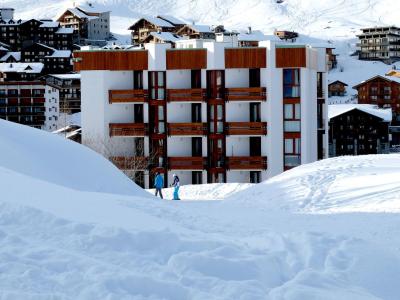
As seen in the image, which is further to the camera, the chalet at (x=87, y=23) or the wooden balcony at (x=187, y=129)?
the chalet at (x=87, y=23)

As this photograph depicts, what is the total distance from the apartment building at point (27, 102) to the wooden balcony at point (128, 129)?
46.5 m

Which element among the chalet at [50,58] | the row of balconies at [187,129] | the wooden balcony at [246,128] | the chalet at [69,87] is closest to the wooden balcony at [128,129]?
the row of balconies at [187,129]

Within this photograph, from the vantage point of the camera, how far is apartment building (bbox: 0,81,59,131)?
8362cm

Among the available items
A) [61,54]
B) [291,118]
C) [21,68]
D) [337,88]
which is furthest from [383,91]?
[291,118]

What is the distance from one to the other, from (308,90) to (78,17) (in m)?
107

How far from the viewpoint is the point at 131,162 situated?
38.2m

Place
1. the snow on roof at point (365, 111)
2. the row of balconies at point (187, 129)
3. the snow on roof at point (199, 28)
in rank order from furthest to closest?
the snow on roof at point (199, 28) → the snow on roof at point (365, 111) → the row of balconies at point (187, 129)

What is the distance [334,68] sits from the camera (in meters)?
138

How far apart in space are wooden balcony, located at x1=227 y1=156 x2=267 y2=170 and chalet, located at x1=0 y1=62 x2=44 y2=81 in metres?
64.3

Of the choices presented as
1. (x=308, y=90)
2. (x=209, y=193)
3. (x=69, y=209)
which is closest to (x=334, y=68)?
(x=308, y=90)

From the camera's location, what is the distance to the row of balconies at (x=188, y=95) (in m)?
37.9

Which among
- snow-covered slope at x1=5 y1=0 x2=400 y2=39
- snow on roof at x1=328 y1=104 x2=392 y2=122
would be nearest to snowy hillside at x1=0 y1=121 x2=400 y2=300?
snow on roof at x1=328 y1=104 x2=392 y2=122

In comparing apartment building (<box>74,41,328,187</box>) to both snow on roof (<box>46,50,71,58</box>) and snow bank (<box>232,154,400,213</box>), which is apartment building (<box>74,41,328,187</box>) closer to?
snow bank (<box>232,154,400,213</box>)

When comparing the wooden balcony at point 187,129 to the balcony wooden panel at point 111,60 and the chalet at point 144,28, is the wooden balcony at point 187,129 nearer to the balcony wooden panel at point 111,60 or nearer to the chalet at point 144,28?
the balcony wooden panel at point 111,60
